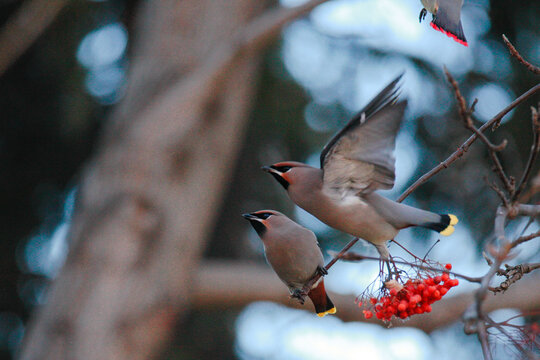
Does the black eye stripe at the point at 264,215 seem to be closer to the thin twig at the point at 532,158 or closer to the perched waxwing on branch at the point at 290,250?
the perched waxwing on branch at the point at 290,250

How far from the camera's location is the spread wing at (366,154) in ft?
6.33

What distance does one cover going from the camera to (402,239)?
6.26 m

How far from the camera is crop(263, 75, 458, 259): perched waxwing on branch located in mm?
2012

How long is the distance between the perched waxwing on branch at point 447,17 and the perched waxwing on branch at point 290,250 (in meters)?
1.02

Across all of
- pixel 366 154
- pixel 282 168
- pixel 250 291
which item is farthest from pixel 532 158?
pixel 250 291

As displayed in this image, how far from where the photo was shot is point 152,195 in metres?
5.64

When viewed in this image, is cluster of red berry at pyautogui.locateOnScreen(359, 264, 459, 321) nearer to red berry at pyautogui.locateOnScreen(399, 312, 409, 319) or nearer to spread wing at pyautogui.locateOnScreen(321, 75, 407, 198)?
red berry at pyautogui.locateOnScreen(399, 312, 409, 319)

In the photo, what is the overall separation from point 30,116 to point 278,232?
16.2ft

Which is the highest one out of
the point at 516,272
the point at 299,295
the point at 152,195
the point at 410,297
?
the point at 516,272

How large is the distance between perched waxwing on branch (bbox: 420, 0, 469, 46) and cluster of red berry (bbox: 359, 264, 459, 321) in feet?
2.43

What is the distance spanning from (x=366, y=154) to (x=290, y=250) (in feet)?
2.60

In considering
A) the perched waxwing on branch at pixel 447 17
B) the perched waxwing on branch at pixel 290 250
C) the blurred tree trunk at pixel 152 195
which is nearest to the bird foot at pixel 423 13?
the perched waxwing on branch at pixel 447 17

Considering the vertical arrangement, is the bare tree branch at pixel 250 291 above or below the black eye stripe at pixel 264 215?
below

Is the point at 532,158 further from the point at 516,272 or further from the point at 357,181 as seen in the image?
the point at 357,181
